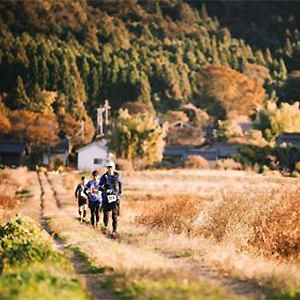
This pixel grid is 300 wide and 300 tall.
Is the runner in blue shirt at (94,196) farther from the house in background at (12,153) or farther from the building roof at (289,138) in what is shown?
the house in background at (12,153)

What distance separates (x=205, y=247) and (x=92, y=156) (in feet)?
234

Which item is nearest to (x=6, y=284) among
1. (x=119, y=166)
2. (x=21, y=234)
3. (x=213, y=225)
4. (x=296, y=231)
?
(x=21, y=234)

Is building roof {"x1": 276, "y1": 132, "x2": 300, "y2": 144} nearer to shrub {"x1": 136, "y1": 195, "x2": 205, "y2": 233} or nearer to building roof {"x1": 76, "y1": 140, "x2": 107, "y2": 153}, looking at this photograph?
building roof {"x1": 76, "y1": 140, "x2": 107, "y2": 153}

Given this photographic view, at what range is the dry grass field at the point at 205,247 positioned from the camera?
9.98m

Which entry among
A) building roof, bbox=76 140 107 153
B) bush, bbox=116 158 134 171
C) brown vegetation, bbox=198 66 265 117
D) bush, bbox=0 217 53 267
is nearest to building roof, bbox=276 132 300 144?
bush, bbox=116 158 134 171

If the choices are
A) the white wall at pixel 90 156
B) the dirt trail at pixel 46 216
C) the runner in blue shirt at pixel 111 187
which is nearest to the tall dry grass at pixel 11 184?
the dirt trail at pixel 46 216

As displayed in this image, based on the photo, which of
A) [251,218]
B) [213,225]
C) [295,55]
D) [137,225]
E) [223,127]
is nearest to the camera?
[251,218]

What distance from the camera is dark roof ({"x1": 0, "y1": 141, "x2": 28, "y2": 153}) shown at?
296 feet

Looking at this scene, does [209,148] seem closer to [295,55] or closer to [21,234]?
[21,234]

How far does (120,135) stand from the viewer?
263ft

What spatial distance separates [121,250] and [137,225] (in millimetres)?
10767

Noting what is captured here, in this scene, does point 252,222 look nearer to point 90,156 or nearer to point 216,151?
point 216,151

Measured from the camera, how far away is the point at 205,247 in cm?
1511

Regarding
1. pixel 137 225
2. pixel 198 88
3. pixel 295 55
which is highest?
pixel 295 55
